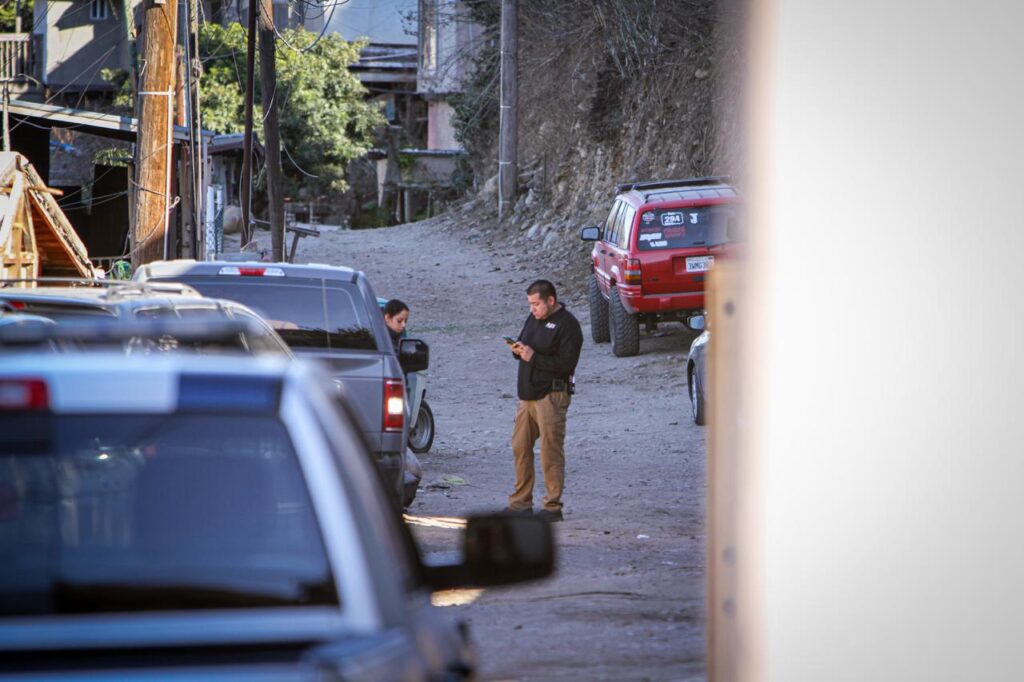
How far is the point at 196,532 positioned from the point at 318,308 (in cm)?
775

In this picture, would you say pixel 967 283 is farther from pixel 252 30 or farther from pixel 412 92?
pixel 412 92

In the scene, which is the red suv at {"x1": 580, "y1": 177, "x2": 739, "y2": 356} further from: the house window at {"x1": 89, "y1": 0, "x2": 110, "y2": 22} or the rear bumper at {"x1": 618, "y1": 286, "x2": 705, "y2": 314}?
the house window at {"x1": 89, "y1": 0, "x2": 110, "y2": 22}

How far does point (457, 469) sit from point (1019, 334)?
33.9 ft

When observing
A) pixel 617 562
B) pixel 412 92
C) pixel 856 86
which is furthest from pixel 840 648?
pixel 412 92

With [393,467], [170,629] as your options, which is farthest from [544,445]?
[170,629]

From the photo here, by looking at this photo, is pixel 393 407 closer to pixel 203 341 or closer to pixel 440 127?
pixel 203 341

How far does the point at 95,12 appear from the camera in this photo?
186 feet

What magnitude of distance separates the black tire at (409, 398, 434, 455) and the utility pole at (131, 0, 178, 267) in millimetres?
3438

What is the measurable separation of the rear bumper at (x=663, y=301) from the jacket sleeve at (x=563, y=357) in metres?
8.08

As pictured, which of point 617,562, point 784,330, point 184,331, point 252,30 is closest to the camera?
point 184,331

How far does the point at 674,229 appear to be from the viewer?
778 inches

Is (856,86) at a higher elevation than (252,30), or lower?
lower

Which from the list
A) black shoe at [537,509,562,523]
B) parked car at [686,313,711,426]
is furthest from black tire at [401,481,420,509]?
parked car at [686,313,711,426]

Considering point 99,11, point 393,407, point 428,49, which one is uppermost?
point 99,11
